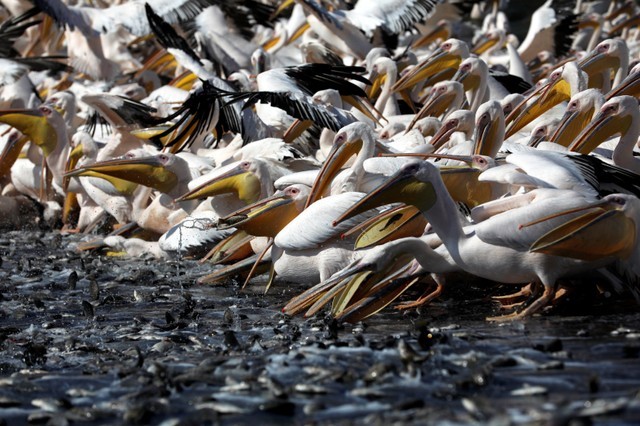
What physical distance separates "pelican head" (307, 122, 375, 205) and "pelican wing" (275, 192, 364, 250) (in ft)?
1.19

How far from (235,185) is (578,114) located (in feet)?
6.16

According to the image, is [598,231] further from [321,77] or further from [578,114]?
[321,77]

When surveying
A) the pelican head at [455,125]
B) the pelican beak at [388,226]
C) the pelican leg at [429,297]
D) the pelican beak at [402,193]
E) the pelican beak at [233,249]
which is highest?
the pelican beak at [402,193]

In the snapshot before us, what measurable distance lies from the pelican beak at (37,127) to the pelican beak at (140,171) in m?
1.58

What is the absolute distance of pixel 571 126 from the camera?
19.7 ft

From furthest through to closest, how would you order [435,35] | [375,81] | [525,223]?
1. [435,35]
2. [375,81]
3. [525,223]

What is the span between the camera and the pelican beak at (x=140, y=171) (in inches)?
272

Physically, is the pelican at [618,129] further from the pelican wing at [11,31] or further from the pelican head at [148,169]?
the pelican wing at [11,31]

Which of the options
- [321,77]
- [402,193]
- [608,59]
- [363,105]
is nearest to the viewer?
[402,193]

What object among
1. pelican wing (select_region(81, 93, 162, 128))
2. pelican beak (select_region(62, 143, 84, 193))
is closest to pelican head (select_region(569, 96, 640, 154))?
pelican wing (select_region(81, 93, 162, 128))

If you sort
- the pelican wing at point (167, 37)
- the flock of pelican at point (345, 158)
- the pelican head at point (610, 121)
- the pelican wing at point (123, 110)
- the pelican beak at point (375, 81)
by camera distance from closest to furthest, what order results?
the flock of pelican at point (345, 158), the pelican head at point (610, 121), the pelican wing at point (167, 37), the pelican wing at point (123, 110), the pelican beak at point (375, 81)

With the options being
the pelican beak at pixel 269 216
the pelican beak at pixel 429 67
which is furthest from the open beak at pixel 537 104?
the pelican beak at pixel 269 216

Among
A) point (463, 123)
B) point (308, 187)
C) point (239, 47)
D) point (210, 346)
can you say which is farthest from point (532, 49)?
point (210, 346)

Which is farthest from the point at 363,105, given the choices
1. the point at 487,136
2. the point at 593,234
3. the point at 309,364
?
the point at 309,364
